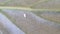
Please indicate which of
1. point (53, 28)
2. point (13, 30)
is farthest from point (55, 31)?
point (13, 30)

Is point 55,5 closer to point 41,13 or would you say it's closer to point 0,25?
point 41,13

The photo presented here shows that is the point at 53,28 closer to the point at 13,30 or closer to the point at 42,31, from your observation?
the point at 42,31

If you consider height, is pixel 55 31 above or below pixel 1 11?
below

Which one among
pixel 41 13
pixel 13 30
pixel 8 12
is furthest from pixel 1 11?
pixel 41 13

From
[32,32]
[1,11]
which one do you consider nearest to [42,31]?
[32,32]

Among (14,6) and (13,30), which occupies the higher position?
(14,6)

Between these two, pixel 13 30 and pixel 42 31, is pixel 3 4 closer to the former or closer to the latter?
pixel 13 30
